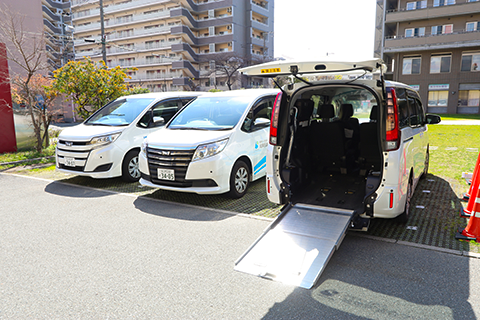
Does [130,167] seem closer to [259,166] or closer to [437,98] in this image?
[259,166]

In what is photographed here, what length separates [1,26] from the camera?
10.7 metres

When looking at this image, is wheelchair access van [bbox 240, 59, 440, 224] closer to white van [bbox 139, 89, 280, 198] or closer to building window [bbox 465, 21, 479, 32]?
white van [bbox 139, 89, 280, 198]

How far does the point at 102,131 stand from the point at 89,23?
204ft

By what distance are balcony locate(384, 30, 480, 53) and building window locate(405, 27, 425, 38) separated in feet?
4.99

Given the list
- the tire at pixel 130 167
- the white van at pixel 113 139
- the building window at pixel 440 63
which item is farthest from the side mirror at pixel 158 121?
the building window at pixel 440 63

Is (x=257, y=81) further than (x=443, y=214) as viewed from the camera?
Yes

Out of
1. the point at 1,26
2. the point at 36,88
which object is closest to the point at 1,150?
the point at 36,88

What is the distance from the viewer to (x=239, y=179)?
5953mm

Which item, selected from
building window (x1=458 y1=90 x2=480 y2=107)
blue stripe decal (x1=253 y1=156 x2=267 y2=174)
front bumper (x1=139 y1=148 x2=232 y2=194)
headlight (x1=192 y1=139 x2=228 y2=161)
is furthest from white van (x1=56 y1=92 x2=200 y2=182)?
building window (x1=458 y1=90 x2=480 y2=107)

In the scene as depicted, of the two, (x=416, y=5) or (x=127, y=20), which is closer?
(x=416, y=5)

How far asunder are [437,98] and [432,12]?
8.66 meters

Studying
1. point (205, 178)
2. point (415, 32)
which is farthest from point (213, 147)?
point (415, 32)

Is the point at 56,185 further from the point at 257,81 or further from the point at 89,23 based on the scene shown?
the point at 89,23

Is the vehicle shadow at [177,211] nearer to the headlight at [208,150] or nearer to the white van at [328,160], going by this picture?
the headlight at [208,150]
